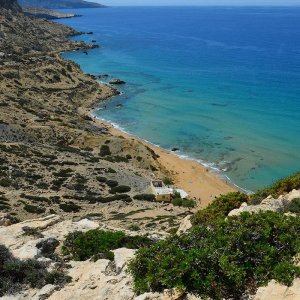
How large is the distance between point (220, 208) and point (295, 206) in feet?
14.4

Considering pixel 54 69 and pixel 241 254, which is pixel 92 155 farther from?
pixel 54 69

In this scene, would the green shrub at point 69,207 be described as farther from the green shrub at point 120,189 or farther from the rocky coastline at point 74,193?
the green shrub at point 120,189

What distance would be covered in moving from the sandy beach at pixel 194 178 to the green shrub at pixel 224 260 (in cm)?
2676

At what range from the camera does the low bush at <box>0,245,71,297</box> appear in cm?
1275

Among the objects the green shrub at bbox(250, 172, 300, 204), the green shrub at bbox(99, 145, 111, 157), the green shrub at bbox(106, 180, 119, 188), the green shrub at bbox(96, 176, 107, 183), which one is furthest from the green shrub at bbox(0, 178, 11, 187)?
the green shrub at bbox(250, 172, 300, 204)

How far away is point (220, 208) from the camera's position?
2083 centimetres

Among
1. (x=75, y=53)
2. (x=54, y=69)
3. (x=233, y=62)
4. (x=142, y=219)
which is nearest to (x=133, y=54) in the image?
(x=75, y=53)

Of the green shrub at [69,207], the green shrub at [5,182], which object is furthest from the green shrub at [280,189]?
the green shrub at [5,182]

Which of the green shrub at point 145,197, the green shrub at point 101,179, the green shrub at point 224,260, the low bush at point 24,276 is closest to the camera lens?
the green shrub at point 224,260

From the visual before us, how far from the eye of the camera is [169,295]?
10812 mm

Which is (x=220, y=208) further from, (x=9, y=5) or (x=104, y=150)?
(x=9, y=5)

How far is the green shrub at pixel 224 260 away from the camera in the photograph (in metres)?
10.7

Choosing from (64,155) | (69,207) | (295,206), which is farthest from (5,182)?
(295,206)

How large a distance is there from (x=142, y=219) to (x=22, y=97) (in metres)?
51.9
